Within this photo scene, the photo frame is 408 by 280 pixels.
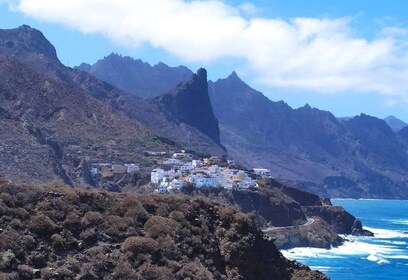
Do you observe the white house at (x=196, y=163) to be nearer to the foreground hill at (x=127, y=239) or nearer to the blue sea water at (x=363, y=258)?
the blue sea water at (x=363, y=258)

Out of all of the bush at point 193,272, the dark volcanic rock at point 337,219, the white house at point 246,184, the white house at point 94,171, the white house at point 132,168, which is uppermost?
the white house at point 132,168

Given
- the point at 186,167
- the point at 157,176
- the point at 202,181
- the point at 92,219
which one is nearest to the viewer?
the point at 92,219

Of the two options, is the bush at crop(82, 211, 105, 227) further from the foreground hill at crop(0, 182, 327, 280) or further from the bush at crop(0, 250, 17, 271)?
the bush at crop(0, 250, 17, 271)

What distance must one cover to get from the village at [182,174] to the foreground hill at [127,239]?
208 ft

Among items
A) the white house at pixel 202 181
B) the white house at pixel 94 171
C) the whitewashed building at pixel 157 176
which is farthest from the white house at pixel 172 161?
the white house at pixel 202 181

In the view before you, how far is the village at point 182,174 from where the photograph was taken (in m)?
90.3

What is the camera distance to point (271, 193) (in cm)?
9825

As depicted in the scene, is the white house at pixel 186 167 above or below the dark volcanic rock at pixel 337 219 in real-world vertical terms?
above

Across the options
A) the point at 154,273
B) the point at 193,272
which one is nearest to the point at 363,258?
the point at 193,272

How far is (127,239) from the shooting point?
59.4 feet

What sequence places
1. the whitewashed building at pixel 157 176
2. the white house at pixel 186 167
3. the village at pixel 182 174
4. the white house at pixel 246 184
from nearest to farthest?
1. the village at pixel 182 174
2. the whitewashed building at pixel 157 176
3. the white house at pixel 246 184
4. the white house at pixel 186 167

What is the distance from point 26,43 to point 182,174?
102 m

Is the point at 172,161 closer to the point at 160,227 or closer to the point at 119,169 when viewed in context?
→ the point at 119,169

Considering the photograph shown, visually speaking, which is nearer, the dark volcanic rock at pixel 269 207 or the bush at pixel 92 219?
the bush at pixel 92 219
